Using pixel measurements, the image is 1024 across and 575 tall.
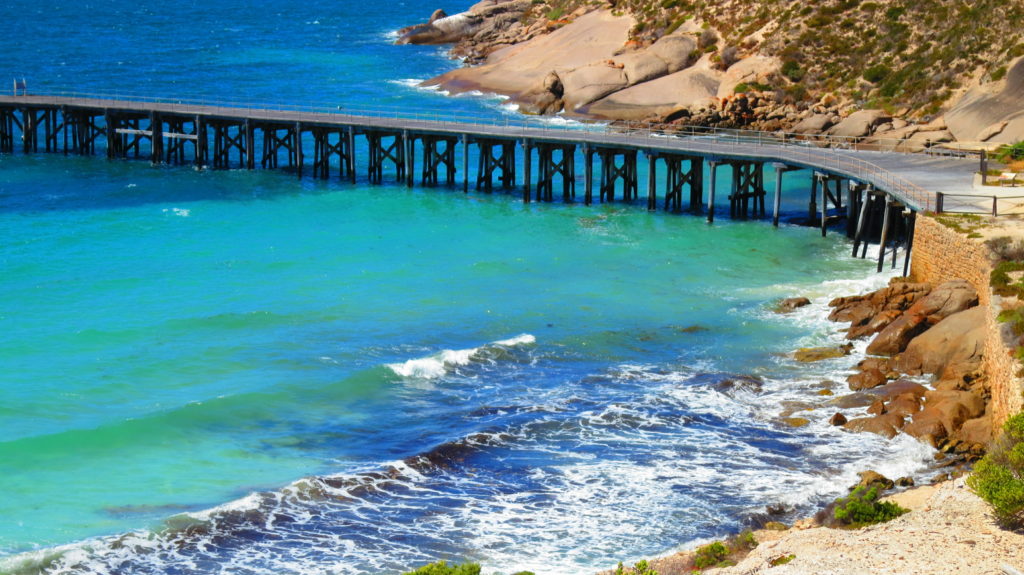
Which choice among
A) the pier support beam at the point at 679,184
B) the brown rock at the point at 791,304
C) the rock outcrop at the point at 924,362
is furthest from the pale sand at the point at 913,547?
the pier support beam at the point at 679,184

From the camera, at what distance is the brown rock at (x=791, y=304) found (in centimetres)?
3881

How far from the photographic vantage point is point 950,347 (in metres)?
31.2

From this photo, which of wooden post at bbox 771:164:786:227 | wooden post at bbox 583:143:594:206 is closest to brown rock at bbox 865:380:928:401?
wooden post at bbox 771:164:786:227

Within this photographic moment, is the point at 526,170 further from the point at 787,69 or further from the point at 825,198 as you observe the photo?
the point at 787,69

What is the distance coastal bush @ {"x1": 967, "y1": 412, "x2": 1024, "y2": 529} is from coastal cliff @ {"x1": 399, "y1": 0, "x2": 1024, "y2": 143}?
36.4 metres

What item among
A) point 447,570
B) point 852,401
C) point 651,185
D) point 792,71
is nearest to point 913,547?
point 447,570

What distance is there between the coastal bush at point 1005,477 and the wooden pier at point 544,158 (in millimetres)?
19063

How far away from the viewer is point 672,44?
85250mm

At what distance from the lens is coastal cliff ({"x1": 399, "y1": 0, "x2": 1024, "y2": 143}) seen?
66.5 meters

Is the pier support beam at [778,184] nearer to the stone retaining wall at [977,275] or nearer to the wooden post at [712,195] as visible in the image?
the wooden post at [712,195]

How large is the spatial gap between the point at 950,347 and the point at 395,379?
13.4 meters

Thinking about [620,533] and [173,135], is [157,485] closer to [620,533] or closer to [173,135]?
[620,533]

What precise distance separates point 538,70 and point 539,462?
223ft

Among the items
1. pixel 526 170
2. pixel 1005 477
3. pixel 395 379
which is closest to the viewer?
pixel 1005 477
